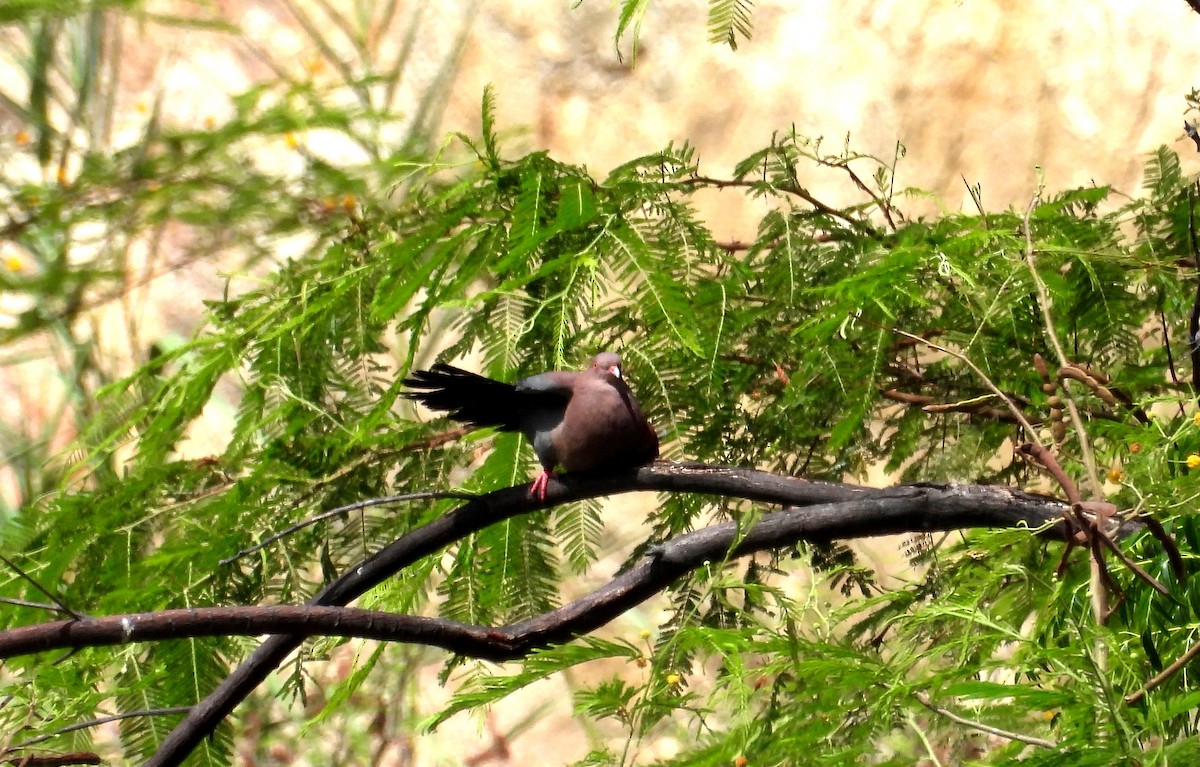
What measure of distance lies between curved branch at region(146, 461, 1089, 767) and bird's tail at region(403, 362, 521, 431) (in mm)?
133

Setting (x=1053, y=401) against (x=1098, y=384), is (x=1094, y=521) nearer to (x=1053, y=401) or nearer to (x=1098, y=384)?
(x=1053, y=401)

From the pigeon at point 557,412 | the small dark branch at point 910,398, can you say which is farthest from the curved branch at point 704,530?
the small dark branch at point 910,398

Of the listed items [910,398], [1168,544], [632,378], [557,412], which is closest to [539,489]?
[557,412]

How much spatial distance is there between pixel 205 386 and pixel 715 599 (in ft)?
2.64

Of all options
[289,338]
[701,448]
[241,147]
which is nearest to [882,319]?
[701,448]

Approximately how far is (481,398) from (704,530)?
34 cm

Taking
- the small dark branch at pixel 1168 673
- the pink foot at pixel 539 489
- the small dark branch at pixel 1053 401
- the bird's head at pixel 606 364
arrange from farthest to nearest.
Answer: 1. the bird's head at pixel 606 364
2. the pink foot at pixel 539 489
3. the small dark branch at pixel 1053 401
4. the small dark branch at pixel 1168 673

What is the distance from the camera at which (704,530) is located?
124 cm

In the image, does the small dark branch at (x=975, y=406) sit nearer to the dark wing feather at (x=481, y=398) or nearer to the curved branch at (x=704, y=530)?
the curved branch at (x=704, y=530)

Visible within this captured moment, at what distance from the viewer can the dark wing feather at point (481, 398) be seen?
136cm

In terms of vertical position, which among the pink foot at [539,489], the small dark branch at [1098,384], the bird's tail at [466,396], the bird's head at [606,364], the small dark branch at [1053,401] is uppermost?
the bird's head at [606,364]

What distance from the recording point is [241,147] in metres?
3.10

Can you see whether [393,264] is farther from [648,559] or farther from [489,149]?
[648,559]

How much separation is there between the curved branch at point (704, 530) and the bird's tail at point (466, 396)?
0.13 meters
